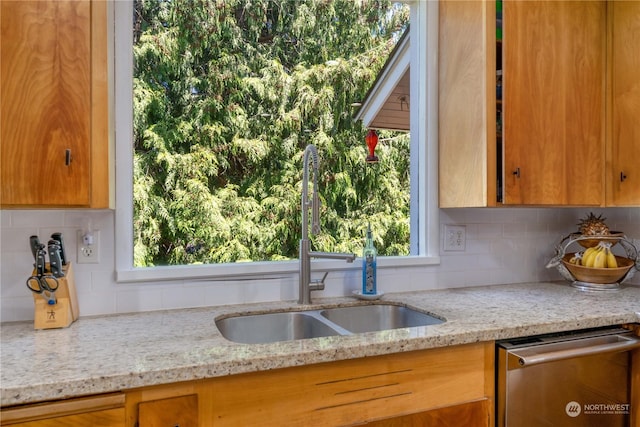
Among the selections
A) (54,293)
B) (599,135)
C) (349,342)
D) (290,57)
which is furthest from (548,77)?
(54,293)

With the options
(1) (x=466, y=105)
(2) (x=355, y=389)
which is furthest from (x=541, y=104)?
(2) (x=355, y=389)

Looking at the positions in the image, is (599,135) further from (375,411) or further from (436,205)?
(375,411)

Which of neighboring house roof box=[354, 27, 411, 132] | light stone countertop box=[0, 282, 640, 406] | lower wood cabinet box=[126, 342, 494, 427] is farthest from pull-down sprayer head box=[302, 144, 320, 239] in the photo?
lower wood cabinet box=[126, 342, 494, 427]

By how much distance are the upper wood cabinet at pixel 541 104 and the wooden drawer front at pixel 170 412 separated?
Result: 4.17 ft

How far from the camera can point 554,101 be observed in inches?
69.2

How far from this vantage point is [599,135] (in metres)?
1.86

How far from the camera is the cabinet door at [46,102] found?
1104 millimetres

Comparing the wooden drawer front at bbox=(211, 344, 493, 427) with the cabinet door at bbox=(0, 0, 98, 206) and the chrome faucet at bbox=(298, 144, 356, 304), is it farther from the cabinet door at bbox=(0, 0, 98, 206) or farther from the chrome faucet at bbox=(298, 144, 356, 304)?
the cabinet door at bbox=(0, 0, 98, 206)

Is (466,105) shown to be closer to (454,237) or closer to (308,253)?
(454,237)

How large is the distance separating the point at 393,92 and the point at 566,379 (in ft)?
4.53

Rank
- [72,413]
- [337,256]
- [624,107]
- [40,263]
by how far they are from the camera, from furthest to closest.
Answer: [624,107], [337,256], [40,263], [72,413]

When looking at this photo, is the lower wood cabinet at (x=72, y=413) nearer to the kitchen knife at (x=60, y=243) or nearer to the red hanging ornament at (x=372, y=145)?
the kitchen knife at (x=60, y=243)

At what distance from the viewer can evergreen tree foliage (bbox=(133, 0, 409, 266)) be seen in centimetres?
168

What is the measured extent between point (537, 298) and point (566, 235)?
0.70m
